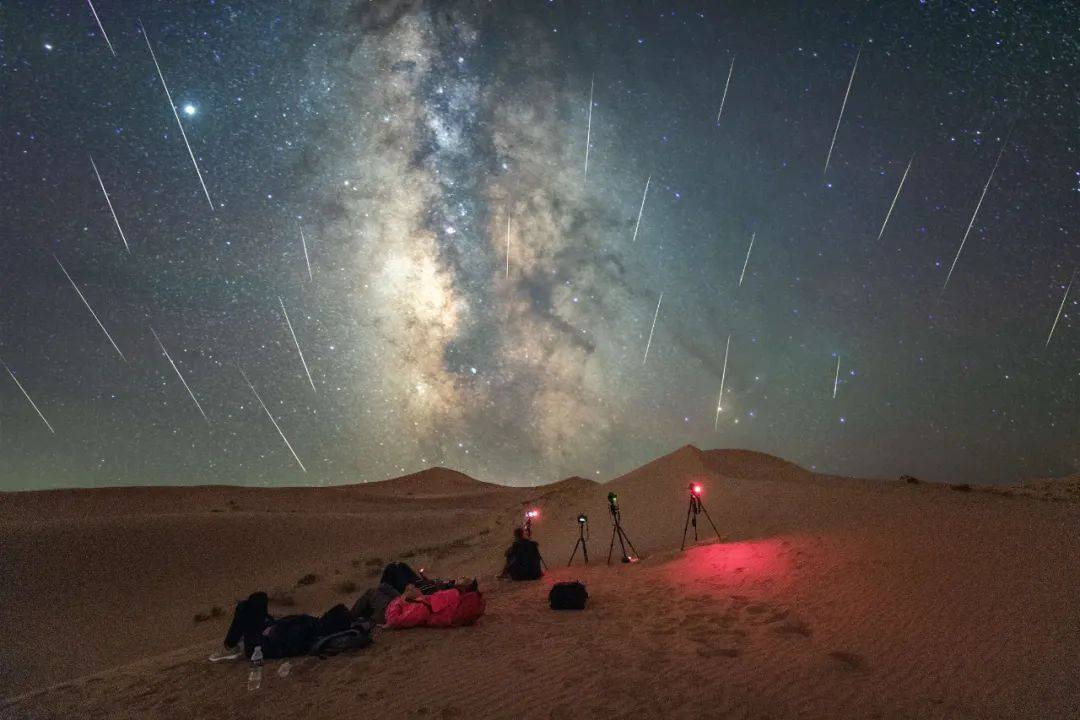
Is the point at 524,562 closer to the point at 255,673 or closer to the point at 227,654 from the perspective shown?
the point at 227,654

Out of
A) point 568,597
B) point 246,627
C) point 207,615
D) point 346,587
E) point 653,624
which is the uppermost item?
point 246,627

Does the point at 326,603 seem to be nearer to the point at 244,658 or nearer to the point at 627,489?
the point at 244,658

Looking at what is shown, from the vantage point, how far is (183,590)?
56.1 feet

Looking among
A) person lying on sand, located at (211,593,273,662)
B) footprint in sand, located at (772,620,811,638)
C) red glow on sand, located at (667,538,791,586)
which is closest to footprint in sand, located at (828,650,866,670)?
footprint in sand, located at (772,620,811,638)

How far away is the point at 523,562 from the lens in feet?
43.9

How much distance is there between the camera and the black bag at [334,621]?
8.15m

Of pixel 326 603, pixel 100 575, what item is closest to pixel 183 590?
pixel 100 575

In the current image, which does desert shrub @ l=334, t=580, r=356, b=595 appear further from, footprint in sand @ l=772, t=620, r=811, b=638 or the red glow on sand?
footprint in sand @ l=772, t=620, r=811, b=638

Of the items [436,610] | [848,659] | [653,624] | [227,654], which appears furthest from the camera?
[436,610]

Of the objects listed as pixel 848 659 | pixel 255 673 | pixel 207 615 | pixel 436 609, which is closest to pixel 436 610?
pixel 436 609

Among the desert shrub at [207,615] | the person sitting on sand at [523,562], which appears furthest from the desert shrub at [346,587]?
the person sitting on sand at [523,562]

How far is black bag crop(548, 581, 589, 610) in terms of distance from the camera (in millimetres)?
10000

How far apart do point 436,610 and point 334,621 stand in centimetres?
163

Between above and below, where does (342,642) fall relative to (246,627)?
below
